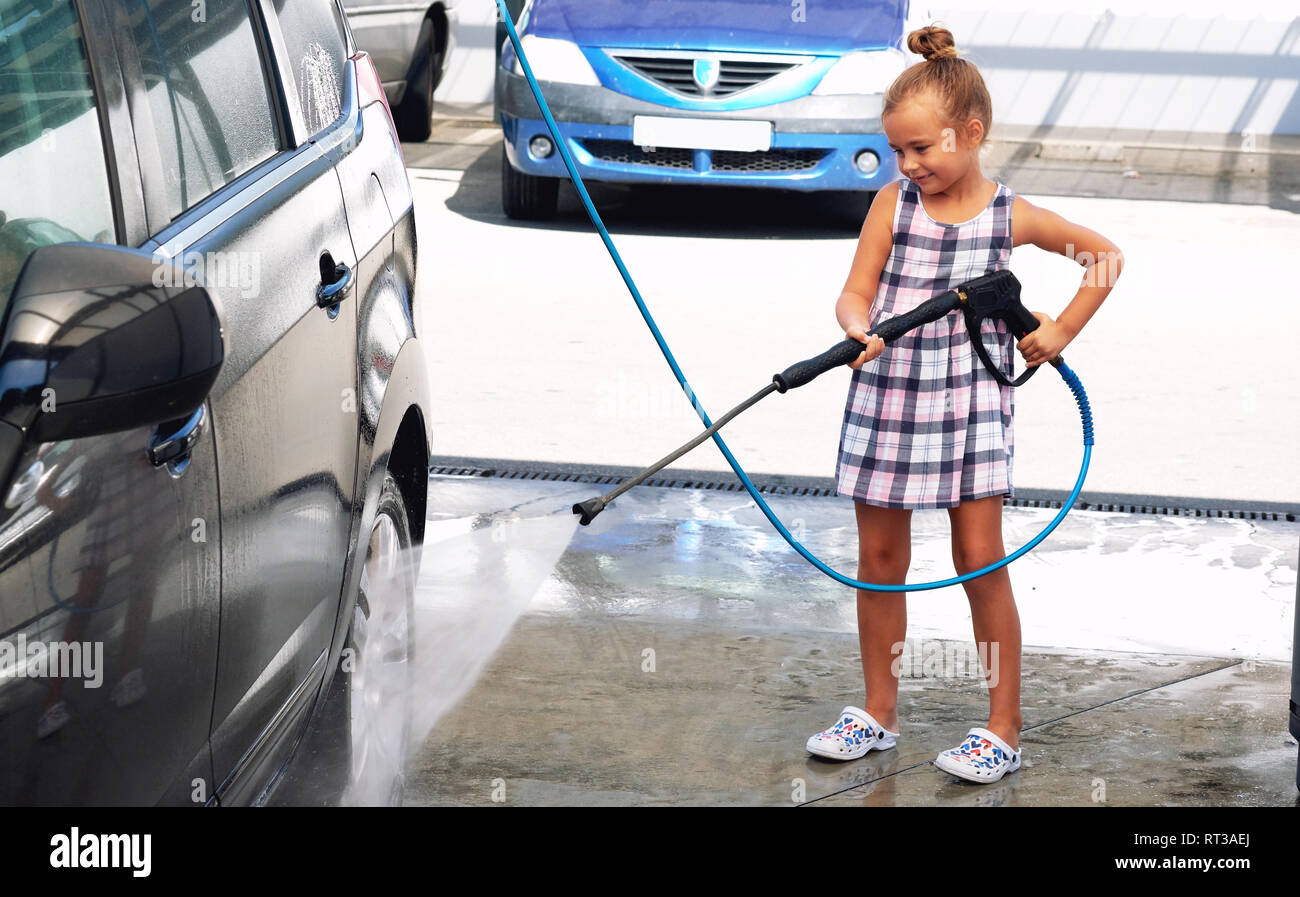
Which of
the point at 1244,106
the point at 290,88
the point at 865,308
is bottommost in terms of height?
the point at 1244,106

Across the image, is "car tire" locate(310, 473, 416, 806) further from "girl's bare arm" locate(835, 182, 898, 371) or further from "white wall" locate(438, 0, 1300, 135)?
"white wall" locate(438, 0, 1300, 135)

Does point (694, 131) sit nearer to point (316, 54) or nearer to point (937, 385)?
point (316, 54)

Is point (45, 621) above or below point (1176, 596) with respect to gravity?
above

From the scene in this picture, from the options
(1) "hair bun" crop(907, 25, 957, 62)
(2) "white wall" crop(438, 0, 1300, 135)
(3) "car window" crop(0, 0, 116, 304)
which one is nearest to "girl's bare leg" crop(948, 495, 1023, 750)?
(1) "hair bun" crop(907, 25, 957, 62)

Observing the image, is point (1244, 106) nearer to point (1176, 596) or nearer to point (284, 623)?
point (1176, 596)

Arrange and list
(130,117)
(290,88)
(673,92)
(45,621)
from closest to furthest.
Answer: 1. (45,621)
2. (130,117)
3. (290,88)
4. (673,92)

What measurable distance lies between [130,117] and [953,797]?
1.80 metres

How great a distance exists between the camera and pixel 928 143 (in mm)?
2746

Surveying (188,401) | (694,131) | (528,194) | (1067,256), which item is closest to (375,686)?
(1067,256)

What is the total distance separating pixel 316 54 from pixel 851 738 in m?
1.58

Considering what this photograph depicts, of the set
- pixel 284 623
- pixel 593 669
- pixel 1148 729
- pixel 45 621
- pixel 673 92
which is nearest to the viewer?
pixel 45 621

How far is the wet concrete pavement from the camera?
2.94m

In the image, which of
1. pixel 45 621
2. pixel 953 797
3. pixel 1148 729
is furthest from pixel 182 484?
pixel 1148 729

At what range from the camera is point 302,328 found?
2.28 m
